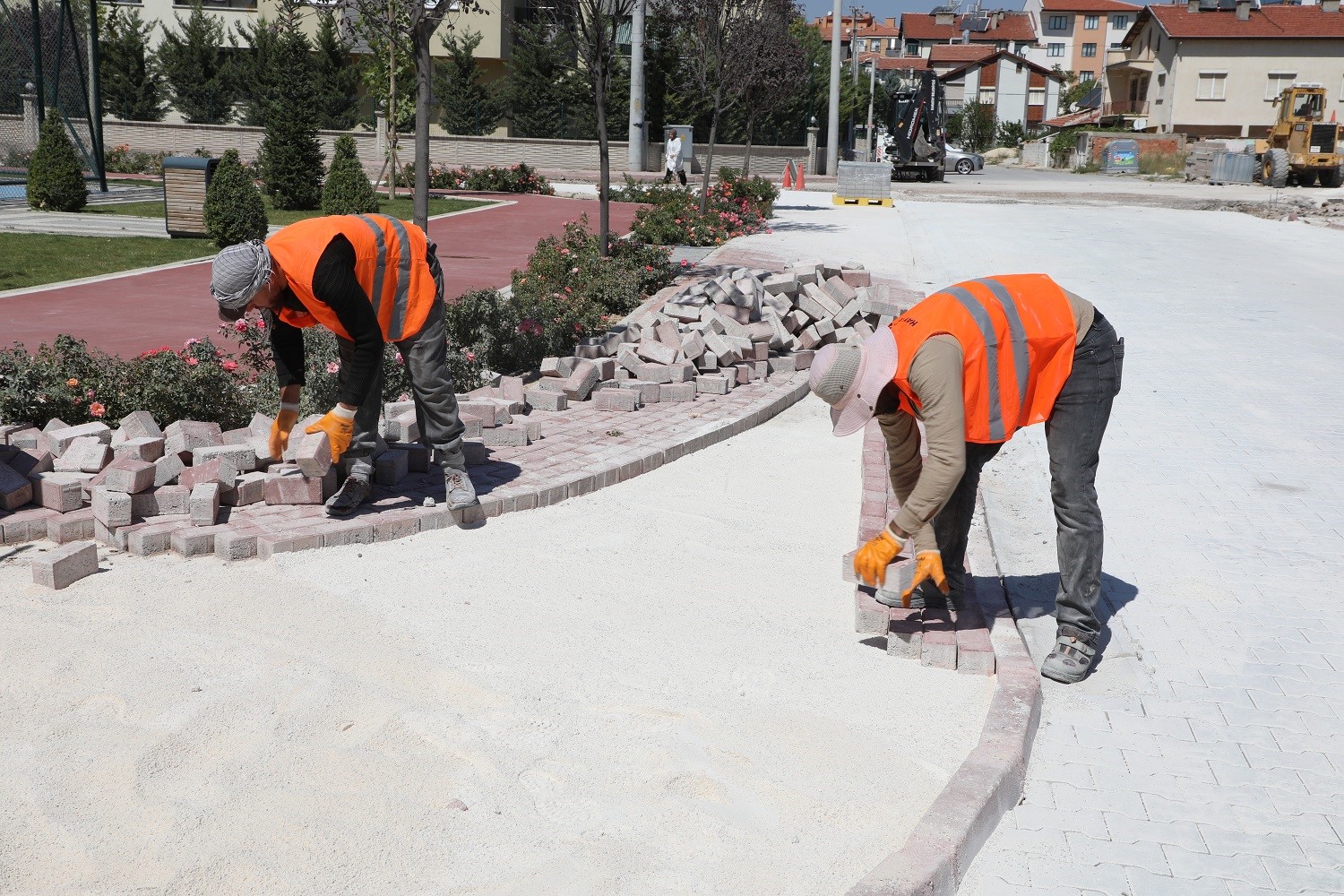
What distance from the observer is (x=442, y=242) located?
1778cm

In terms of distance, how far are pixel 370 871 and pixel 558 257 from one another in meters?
8.77

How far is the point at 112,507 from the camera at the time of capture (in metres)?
5.43

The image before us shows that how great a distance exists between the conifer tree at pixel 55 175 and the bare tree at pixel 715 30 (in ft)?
32.5

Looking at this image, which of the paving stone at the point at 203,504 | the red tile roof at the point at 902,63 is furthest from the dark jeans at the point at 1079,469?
the red tile roof at the point at 902,63

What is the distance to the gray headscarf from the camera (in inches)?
187

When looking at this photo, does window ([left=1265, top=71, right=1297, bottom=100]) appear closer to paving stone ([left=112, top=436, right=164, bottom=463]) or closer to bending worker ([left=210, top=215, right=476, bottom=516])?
bending worker ([left=210, top=215, right=476, bottom=516])

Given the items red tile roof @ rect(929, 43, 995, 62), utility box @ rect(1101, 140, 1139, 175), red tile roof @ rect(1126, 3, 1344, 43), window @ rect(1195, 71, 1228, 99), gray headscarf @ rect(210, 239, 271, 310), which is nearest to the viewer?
gray headscarf @ rect(210, 239, 271, 310)

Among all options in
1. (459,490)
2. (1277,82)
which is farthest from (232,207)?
(1277,82)

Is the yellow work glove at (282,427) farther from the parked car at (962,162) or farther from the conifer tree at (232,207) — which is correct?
the parked car at (962,162)

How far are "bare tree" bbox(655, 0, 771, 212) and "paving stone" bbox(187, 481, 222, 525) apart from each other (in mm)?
14774

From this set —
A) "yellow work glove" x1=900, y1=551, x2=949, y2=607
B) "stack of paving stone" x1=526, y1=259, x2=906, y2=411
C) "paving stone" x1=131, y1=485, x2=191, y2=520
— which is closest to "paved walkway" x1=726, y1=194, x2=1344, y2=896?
"yellow work glove" x1=900, y1=551, x2=949, y2=607

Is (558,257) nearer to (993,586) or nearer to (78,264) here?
(78,264)

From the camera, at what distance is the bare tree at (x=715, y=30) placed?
19.0m

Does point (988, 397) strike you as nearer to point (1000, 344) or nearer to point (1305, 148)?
point (1000, 344)
